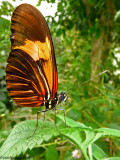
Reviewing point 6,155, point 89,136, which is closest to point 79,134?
point 89,136

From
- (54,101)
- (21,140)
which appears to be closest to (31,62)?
(54,101)

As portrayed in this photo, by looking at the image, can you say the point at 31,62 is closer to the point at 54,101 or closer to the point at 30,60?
the point at 30,60

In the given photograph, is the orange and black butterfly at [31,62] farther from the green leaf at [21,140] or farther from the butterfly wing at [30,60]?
the green leaf at [21,140]

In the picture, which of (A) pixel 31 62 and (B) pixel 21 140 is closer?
(B) pixel 21 140

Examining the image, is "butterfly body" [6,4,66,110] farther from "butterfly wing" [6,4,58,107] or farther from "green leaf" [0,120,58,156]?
"green leaf" [0,120,58,156]

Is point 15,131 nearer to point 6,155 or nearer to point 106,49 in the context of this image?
point 6,155

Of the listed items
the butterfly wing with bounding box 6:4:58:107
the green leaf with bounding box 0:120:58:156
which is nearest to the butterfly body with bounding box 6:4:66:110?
the butterfly wing with bounding box 6:4:58:107

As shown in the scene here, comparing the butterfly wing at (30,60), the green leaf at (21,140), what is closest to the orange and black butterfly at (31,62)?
the butterfly wing at (30,60)
